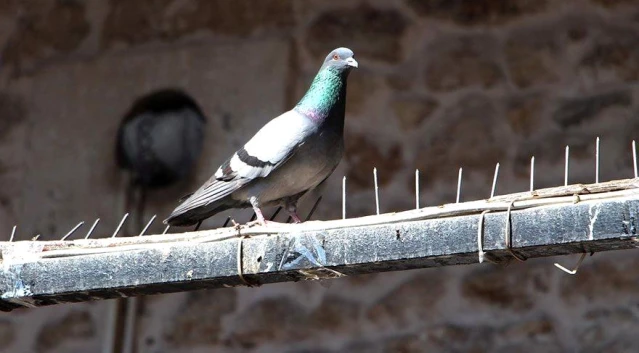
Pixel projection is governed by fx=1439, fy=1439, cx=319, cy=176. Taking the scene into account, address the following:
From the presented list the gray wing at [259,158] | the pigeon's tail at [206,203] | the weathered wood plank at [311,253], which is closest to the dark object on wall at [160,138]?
the pigeon's tail at [206,203]

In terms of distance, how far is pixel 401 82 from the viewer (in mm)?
6008

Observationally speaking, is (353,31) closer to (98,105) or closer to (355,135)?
(355,135)

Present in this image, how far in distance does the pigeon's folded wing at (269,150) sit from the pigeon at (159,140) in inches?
61.8

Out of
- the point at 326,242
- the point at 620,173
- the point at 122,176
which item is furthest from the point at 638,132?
the point at 326,242

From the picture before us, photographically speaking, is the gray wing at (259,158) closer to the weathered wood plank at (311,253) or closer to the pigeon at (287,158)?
the pigeon at (287,158)

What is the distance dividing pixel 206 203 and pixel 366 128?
1.56 meters

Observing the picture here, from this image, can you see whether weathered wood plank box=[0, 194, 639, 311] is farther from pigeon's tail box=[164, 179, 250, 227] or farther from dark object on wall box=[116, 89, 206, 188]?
dark object on wall box=[116, 89, 206, 188]

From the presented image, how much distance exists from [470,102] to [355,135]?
1.62ft

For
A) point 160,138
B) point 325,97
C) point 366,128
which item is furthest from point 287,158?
point 160,138

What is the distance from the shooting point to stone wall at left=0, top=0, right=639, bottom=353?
220 inches

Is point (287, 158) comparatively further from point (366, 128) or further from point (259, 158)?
point (366, 128)

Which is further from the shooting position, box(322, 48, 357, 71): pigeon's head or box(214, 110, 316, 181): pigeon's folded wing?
box(322, 48, 357, 71): pigeon's head

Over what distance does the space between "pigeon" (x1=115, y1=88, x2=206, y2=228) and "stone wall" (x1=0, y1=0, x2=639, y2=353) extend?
5 cm

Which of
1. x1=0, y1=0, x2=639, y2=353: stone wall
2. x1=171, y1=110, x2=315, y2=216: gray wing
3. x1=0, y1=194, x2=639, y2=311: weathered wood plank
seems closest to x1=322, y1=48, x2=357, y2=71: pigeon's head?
x1=171, y1=110, x2=315, y2=216: gray wing
